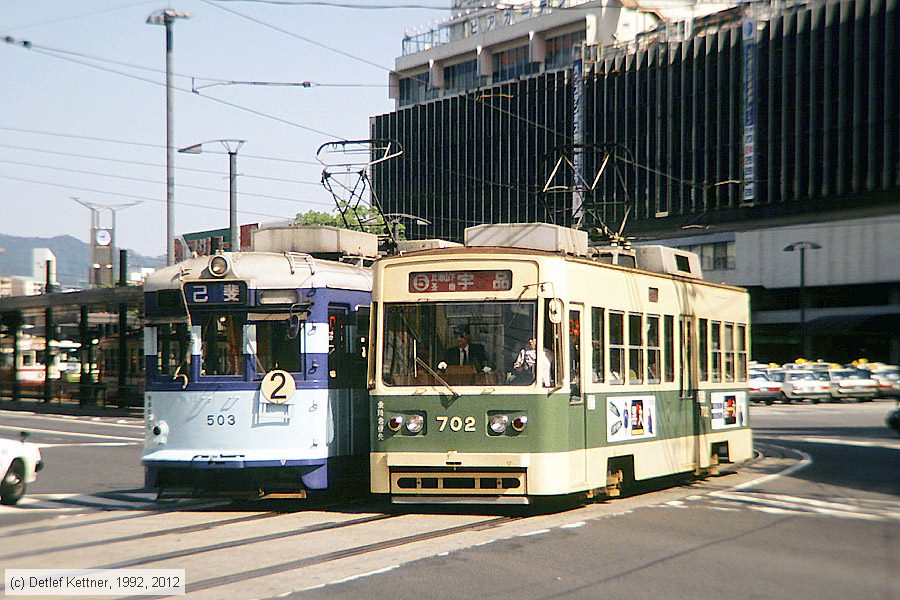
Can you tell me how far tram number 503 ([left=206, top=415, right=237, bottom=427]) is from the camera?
43.2 feet

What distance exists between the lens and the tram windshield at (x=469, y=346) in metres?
12.6

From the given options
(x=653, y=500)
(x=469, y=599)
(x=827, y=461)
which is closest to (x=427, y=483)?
(x=653, y=500)

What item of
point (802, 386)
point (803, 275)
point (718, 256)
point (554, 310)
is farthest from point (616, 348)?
point (718, 256)

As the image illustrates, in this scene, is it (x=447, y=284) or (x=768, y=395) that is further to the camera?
(x=768, y=395)

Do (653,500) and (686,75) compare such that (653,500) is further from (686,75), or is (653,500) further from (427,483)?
(686,75)

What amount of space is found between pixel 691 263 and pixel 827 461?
5.47 metres

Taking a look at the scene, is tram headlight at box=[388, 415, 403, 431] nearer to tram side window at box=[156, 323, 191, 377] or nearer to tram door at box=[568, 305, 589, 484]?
tram door at box=[568, 305, 589, 484]

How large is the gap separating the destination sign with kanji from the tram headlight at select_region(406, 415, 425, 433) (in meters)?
2.36

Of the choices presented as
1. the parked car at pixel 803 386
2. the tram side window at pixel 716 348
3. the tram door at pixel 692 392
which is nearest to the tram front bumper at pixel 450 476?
the tram door at pixel 692 392

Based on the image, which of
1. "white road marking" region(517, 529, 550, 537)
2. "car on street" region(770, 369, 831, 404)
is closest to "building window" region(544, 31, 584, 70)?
"car on street" region(770, 369, 831, 404)

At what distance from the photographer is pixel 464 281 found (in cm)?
1282

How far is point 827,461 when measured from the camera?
823 inches

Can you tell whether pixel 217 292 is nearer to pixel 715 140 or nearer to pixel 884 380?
pixel 884 380

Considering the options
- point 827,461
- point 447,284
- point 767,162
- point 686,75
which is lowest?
point 827,461
